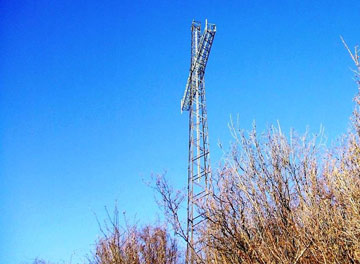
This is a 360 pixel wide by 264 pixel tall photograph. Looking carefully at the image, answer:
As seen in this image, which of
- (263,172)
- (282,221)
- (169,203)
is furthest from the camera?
(169,203)

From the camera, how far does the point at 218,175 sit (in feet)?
18.1

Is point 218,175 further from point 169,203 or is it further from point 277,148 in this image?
point 169,203

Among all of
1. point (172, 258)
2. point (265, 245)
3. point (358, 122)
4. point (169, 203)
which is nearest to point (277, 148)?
point (358, 122)

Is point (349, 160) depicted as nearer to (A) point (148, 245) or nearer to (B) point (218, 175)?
(B) point (218, 175)

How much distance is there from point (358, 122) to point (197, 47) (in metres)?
7.33

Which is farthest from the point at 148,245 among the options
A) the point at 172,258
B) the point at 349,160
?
the point at 349,160

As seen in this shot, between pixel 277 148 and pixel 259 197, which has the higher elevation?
pixel 277 148

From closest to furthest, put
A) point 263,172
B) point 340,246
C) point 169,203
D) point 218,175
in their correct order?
1. point 340,246
2. point 263,172
3. point 218,175
4. point 169,203

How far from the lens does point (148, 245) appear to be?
1070cm

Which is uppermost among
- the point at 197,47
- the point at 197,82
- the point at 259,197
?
the point at 197,47

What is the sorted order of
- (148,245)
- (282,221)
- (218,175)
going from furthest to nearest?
1. (148,245)
2. (218,175)
3. (282,221)

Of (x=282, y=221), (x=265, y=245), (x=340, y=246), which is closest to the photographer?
(x=340, y=246)

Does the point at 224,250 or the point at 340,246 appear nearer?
the point at 340,246

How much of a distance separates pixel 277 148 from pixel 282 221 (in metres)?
1.20
